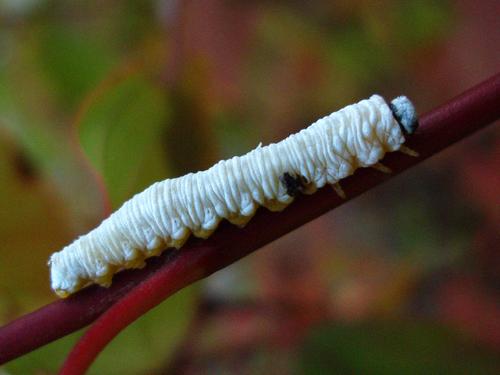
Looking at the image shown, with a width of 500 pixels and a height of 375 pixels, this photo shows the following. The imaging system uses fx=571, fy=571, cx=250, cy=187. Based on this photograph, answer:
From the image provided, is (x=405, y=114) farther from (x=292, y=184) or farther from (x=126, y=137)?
(x=126, y=137)

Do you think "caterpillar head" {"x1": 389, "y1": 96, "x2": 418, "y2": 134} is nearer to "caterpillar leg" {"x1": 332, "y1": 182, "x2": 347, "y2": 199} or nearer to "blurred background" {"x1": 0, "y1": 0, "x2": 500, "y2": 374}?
"caterpillar leg" {"x1": 332, "y1": 182, "x2": 347, "y2": 199}

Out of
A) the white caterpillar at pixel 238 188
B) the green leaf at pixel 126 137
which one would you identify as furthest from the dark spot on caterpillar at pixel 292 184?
the green leaf at pixel 126 137

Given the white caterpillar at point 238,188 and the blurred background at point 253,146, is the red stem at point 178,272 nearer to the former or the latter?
the white caterpillar at point 238,188

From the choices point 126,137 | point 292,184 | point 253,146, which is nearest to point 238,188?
point 292,184

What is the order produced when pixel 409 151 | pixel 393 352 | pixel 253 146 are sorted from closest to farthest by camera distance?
pixel 409 151
pixel 393 352
pixel 253 146

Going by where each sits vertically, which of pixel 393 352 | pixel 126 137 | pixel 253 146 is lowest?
pixel 393 352

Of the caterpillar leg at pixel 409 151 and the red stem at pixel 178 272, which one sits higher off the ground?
the caterpillar leg at pixel 409 151

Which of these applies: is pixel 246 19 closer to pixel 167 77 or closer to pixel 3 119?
pixel 167 77
